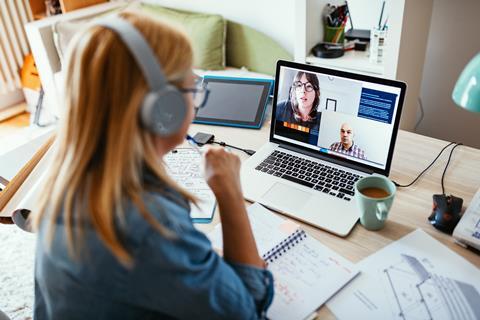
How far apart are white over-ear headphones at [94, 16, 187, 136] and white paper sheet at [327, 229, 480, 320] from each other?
1.54 ft

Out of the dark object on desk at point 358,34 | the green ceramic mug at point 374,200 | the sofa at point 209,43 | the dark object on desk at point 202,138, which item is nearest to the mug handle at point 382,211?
the green ceramic mug at point 374,200

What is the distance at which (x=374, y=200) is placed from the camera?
0.92 m

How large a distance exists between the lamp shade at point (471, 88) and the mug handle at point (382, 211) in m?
0.26

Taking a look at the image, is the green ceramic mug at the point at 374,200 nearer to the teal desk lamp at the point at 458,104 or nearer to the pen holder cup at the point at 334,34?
the teal desk lamp at the point at 458,104

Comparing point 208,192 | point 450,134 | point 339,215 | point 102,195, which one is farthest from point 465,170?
point 102,195

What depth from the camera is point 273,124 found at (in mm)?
1247

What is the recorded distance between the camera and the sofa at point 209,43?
2.09 meters

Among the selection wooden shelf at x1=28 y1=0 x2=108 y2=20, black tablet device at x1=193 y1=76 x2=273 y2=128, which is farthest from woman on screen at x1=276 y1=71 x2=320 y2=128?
wooden shelf at x1=28 y1=0 x2=108 y2=20

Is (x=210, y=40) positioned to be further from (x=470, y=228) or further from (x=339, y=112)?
(x=470, y=228)

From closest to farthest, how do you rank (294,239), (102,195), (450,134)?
(102,195)
(294,239)
(450,134)

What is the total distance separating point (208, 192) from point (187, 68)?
0.49 metres

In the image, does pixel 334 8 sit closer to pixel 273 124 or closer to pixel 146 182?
pixel 273 124

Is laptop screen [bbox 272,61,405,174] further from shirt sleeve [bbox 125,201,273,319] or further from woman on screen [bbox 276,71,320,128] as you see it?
shirt sleeve [bbox 125,201,273,319]

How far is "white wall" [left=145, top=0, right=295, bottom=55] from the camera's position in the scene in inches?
79.3
